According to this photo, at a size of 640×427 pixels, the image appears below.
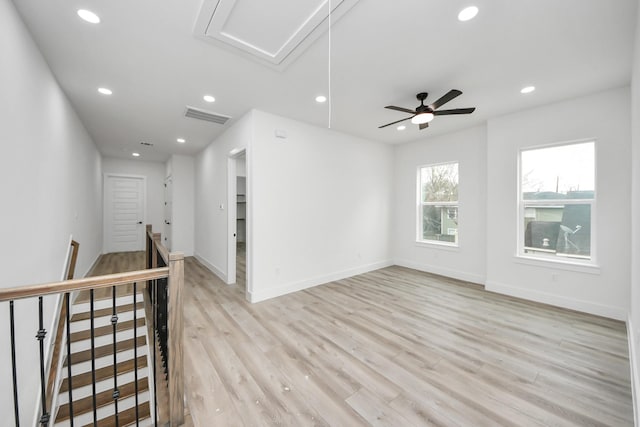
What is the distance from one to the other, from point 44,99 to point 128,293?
2579 mm

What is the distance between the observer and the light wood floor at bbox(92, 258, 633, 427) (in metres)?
1.71

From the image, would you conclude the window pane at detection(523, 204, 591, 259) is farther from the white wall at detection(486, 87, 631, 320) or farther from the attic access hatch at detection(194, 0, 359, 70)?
the attic access hatch at detection(194, 0, 359, 70)

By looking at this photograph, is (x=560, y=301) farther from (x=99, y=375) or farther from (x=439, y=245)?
(x=99, y=375)

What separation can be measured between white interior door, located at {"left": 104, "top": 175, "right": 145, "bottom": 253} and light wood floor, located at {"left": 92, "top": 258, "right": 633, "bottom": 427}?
490 centimetres

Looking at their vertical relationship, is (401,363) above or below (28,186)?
below

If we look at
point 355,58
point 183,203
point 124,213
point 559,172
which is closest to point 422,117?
point 355,58

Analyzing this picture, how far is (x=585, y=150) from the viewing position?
3348 mm

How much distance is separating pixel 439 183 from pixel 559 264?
91.6 inches

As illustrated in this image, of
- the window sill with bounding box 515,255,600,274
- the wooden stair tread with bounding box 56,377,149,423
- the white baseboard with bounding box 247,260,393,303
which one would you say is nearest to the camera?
the wooden stair tread with bounding box 56,377,149,423

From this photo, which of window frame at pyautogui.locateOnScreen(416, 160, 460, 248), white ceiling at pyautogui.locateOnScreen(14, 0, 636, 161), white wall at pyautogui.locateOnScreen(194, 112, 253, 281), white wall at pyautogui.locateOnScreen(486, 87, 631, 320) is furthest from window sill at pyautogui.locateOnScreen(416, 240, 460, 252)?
white wall at pyautogui.locateOnScreen(194, 112, 253, 281)

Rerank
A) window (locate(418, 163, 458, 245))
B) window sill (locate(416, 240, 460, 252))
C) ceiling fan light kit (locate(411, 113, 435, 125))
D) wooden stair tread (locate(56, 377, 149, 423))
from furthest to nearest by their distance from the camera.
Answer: window (locate(418, 163, 458, 245)), window sill (locate(416, 240, 460, 252)), ceiling fan light kit (locate(411, 113, 435, 125)), wooden stair tread (locate(56, 377, 149, 423))

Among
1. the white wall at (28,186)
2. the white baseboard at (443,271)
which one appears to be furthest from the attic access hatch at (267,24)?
the white baseboard at (443,271)

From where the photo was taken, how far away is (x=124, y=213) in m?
6.92

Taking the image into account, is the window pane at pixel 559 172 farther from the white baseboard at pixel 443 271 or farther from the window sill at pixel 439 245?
the white baseboard at pixel 443 271
